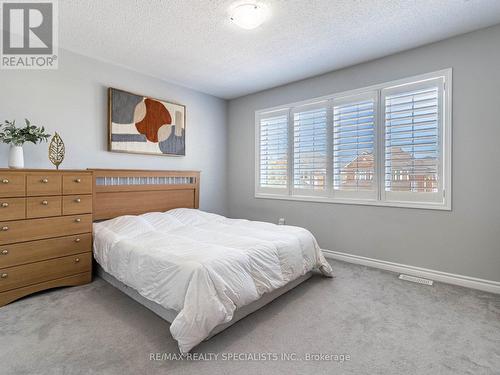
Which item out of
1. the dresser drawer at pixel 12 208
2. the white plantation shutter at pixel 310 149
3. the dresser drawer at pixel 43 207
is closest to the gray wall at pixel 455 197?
the white plantation shutter at pixel 310 149

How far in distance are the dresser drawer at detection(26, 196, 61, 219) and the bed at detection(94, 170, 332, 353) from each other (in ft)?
1.52

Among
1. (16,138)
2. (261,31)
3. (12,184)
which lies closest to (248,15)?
(261,31)

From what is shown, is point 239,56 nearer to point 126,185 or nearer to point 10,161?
point 126,185

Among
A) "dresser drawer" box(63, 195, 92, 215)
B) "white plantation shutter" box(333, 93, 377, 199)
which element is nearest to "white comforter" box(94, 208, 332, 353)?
"dresser drawer" box(63, 195, 92, 215)

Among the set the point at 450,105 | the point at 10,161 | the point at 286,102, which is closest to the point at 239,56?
the point at 286,102

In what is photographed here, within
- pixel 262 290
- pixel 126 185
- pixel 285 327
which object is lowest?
pixel 285 327

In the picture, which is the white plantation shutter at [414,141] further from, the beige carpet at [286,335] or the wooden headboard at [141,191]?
the wooden headboard at [141,191]

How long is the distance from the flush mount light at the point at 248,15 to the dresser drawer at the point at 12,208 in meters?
2.51

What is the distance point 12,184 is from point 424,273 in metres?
4.22

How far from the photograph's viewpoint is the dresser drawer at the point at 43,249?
235cm

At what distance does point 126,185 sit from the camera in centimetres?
347

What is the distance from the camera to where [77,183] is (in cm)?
274

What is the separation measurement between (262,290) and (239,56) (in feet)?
8.73

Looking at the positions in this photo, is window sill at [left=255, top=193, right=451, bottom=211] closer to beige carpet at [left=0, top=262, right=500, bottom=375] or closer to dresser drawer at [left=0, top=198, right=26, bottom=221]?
beige carpet at [left=0, top=262, right=500, bottom=375]
